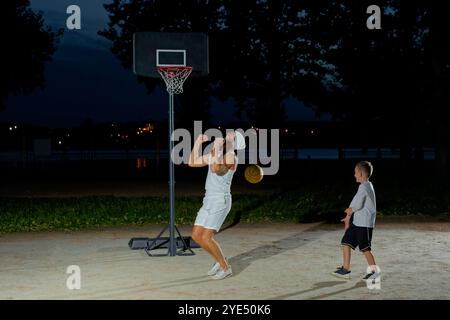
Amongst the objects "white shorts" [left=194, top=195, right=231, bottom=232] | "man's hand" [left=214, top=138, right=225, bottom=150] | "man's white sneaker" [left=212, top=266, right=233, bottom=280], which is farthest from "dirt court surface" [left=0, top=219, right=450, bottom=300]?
"man's hand" [left=214, top=138, right=225, bottom=150]

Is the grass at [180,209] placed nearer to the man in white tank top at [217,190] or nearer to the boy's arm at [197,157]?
the boy's arm at [197,157]

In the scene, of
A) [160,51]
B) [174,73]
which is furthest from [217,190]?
[160,51]

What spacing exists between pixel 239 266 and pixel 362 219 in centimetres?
209

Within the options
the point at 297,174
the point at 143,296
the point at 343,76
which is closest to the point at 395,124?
the point at 343,76

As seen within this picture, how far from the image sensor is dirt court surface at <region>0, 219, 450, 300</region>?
8.25m

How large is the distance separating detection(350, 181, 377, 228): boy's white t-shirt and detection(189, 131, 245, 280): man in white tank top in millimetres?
1607

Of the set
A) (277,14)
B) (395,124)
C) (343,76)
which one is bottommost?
(395,124)

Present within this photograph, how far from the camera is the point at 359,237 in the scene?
352 inches

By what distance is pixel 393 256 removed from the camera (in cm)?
1094

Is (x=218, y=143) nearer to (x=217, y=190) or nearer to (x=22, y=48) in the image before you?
(x=217, y=190)

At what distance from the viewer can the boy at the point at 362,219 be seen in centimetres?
881

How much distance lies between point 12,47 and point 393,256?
107ft

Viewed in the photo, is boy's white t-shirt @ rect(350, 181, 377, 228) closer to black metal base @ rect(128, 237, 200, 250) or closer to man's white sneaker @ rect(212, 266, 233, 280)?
man's white sneaker @ rect(212, 266, 233, 280)

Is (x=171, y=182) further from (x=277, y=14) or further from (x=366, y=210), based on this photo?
(x=277, y=14)
